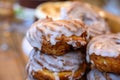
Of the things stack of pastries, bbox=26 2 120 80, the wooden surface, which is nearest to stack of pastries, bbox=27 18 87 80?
stack of pastries, bbox=26 2 120 80

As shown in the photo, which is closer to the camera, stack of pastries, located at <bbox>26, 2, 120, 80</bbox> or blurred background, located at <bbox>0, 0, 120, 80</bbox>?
stack of pastries, located at <bbox>26, 2, 120, 80</bbox>

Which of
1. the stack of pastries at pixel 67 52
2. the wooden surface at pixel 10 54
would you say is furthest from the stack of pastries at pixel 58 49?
the wooden surface at pixel 10 54

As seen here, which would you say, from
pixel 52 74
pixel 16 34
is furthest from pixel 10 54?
pixel 52 74

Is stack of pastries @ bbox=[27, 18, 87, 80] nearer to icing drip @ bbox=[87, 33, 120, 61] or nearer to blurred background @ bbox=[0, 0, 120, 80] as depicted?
icing drip @ bbox=[87, 33, 120, 61]

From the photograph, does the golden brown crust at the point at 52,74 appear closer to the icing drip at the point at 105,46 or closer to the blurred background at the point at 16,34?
the icing drip at the point at 105,46

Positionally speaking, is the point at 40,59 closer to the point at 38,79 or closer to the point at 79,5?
the point at 38,79

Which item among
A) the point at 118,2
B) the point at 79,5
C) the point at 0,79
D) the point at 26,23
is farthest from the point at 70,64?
the point at 118,2
